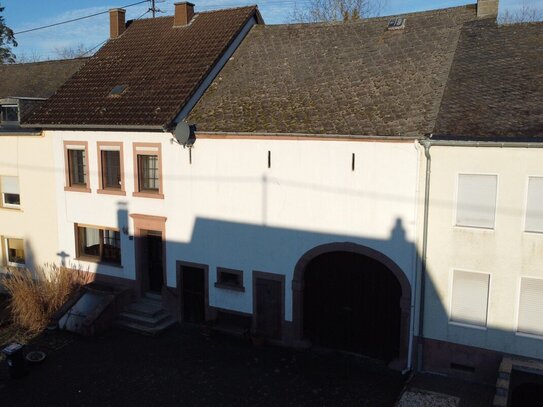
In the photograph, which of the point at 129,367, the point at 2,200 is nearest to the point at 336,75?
the point at 129,367

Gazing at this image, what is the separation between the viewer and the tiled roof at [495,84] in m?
12.1

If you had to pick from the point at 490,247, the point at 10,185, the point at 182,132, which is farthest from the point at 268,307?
the point at 10,185

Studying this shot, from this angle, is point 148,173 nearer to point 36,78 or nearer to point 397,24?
point 397,24

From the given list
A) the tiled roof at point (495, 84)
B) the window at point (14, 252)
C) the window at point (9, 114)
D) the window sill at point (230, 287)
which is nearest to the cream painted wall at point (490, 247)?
the tiled roof at point (495, 84)

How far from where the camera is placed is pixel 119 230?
17.5m

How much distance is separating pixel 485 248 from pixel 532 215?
122cm

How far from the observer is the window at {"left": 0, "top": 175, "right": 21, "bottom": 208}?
19844 millimetres

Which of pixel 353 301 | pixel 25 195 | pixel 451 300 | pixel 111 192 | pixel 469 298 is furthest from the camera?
pixel 25 195

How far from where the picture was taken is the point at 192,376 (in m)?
13.7

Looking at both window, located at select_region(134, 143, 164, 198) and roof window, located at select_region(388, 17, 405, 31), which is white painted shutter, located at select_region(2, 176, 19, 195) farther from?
roof window, located at select_region(388, 17, 405, 31)

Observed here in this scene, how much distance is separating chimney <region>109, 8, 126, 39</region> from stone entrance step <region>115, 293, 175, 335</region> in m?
11.1

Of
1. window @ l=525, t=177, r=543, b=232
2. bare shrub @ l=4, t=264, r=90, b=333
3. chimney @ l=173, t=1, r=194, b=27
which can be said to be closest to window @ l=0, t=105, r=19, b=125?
bare shrub @ l=4, t=264, r=90, b=333

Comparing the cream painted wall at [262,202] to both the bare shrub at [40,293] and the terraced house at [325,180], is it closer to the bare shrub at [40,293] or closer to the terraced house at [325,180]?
the terraced house at [325,180]

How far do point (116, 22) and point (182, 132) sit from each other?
918 centimetres
